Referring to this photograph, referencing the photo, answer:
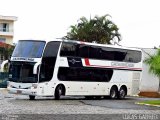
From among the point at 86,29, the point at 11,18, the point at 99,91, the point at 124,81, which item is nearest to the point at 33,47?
the point at 99,91

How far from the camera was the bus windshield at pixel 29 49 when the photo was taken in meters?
30.1

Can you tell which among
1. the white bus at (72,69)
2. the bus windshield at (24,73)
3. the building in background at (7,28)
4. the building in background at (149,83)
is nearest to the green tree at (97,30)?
the building in background at (149,83)

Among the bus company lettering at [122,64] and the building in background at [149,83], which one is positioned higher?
the bus company lettering at [122,64]

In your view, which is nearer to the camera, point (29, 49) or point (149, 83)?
point (29, 49)

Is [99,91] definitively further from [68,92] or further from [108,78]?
[68,92]

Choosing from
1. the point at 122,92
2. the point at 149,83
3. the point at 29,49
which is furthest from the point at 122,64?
the point at 149,83

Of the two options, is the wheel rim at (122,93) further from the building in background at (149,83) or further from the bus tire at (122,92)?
the building in background at (149,83)

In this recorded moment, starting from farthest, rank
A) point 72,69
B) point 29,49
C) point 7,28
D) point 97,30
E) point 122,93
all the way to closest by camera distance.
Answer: point 7,28 < point 97,30 < point 122,93 < point 72,69 < point 29,49

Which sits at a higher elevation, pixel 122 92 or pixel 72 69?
pixel 72 69

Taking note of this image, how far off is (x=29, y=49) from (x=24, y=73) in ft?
4.88

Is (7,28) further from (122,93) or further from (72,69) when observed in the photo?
(72,69)

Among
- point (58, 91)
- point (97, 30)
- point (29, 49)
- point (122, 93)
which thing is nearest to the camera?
point (29, 49)

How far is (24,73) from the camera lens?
3027 centimetres

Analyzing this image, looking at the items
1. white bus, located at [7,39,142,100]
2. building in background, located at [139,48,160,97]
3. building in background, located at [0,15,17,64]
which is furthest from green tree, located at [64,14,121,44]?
building in background, located at [0,15,17,64]
